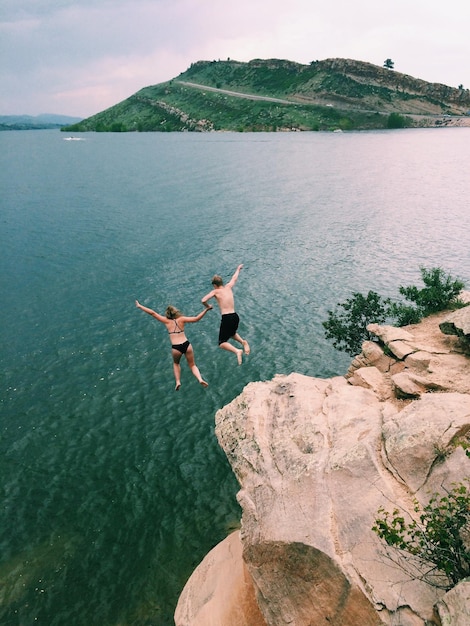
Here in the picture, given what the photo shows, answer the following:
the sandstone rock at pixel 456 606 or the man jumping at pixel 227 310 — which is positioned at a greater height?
the man jumping at pixel 227 310

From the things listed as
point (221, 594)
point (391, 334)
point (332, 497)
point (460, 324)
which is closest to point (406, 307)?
point (391, 334)

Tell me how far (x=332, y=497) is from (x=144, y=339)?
26464mm

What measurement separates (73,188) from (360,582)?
9657 cm

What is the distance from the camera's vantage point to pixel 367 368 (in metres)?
21.9

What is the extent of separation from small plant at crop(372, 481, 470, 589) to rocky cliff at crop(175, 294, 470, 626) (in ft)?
1.12

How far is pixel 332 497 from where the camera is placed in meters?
13.5

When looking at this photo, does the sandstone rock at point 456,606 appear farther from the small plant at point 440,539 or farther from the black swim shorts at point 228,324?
the black swim shorts at point 228,324

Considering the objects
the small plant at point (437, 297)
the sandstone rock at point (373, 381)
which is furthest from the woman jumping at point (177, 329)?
the small plant at point (437, 297)

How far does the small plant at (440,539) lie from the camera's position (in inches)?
425

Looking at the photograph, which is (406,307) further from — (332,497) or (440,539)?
(440,539)

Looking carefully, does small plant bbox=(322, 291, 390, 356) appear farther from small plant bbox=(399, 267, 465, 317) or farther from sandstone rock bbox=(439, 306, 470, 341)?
sandstone rock bbox=(439, 306, 470, 341)

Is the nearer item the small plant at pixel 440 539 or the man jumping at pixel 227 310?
the small plant at pixel 440 539

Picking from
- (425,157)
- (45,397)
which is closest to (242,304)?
(45,397)

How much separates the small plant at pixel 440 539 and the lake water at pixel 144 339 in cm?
1125
